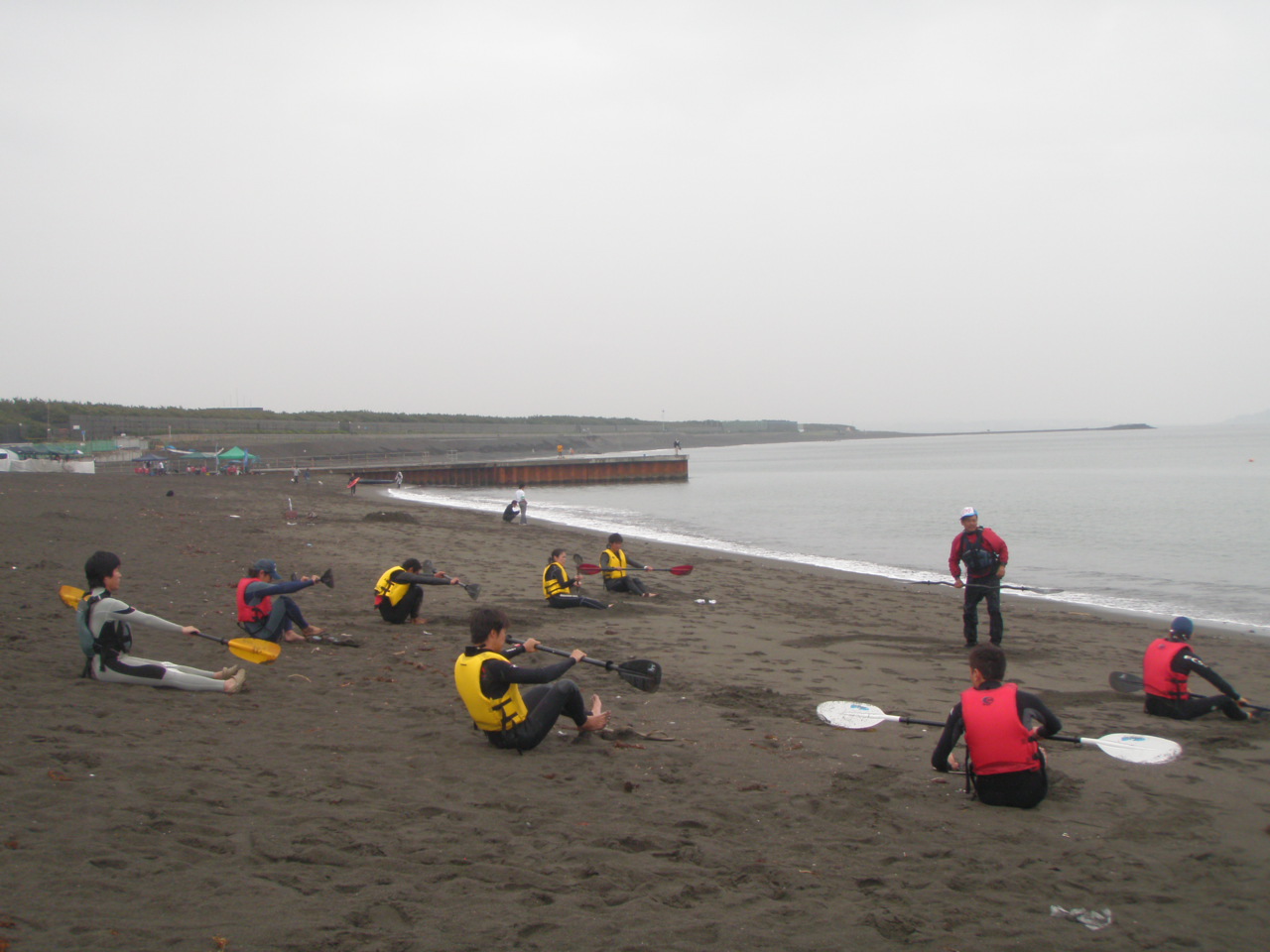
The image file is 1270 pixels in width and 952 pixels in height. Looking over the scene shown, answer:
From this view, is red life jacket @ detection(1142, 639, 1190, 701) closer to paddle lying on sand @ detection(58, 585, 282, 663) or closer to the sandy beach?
the sandy beach

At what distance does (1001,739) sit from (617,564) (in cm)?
863

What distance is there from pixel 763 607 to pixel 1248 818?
8737 mm

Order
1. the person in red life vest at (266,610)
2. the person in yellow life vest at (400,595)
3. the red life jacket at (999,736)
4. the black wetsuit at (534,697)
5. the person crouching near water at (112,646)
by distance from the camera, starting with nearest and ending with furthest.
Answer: the red life jacket at (999,736) → the black wetsuit at (534,697) → the person crouching near water at (112,646) → the person in red life vest at (266,610) → the person in yellow life vest at (400,595)

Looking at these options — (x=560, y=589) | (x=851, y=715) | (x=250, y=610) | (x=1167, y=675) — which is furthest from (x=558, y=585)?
(x=1167, y=675)

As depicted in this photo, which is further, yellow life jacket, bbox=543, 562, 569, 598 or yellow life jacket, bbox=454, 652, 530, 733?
yellow life jacket, bbox=543, 562, 569, 598

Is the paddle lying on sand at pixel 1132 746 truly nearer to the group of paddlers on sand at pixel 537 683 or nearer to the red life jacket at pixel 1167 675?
the group of paddlers on sand at pixel 537 683

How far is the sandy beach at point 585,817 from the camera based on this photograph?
3869 millimetres

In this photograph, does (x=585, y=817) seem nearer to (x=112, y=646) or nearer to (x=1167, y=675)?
(x=112, y=646)

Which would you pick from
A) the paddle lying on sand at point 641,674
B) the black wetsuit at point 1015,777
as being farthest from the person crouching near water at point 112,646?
the black wetsuit at point 1015,777

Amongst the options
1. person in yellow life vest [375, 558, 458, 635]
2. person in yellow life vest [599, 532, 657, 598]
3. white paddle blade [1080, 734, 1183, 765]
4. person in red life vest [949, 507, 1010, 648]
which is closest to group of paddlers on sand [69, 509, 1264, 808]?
white paddle blade [1080, 734, 1183, 765]

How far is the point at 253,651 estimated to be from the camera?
799cm

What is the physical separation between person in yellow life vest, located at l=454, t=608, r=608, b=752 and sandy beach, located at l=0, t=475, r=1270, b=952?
0.20 metres

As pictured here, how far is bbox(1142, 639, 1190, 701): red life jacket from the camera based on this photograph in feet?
25.3

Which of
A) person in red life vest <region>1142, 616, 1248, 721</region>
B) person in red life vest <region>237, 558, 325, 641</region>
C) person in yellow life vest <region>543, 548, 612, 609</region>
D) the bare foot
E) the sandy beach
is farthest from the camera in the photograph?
person in yellow life vest <region>543, 548, 612, 609</region>
